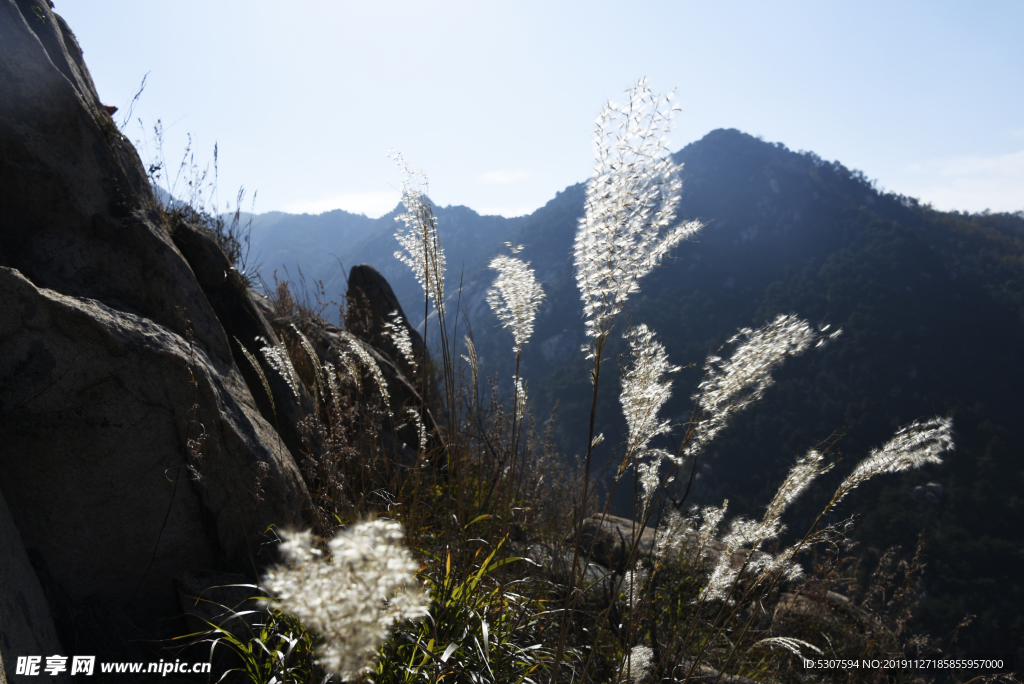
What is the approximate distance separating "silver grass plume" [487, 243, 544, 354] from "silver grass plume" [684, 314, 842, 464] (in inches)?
29.7

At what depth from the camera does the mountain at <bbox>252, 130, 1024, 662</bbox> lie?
32.0 meters

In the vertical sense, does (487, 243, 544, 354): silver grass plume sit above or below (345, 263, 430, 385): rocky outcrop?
below

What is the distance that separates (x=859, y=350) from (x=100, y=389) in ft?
209

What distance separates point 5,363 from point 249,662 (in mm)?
1781

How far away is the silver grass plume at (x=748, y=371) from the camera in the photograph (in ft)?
5.47

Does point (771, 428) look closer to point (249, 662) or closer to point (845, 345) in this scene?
point (845, 345)

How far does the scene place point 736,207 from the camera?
95438 mm

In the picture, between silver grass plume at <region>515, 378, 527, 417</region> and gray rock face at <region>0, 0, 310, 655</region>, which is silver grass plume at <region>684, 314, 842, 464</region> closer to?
silver grass plume at <region>515, 378, 527, 417</region>

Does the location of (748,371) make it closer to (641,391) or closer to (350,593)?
(641,391)

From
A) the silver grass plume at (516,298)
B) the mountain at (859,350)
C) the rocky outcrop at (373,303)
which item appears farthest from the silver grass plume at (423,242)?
the mountain at (859,350)

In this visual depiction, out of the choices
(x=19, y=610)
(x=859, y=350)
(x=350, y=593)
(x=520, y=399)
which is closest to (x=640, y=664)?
(x=520, y=399)

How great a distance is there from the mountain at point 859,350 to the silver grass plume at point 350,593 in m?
13.9

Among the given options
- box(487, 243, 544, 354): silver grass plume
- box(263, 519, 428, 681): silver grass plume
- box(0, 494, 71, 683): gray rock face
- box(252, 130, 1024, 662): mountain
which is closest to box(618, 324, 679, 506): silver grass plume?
box(487, 243, 544, 354): silver grass plume

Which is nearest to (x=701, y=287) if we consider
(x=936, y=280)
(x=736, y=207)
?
(x=936, y=280)
